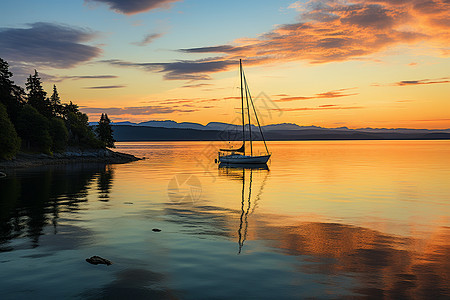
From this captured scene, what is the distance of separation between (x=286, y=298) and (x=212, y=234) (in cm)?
967

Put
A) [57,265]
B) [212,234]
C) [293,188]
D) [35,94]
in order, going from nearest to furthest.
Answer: [57,265], [212,234], [293,188], [35,94]

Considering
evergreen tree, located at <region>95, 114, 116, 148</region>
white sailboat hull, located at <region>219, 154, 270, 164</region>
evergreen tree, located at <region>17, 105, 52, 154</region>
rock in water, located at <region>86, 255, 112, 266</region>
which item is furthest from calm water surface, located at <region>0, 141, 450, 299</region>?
evergreen tree, located at <region>95, 114, 116, 148</region>

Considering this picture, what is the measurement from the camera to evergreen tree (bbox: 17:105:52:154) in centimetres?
10388

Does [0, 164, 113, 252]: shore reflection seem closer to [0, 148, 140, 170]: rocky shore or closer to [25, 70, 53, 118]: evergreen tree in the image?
[0, 148, 140, 170]: rocky shore

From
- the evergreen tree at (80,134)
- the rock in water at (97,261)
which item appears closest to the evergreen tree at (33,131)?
the evergreen tree at (80,134)

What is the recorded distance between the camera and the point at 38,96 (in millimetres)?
127125

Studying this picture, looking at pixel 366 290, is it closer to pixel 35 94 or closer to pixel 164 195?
pixel 164 195

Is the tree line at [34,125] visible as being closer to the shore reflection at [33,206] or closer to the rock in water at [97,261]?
the shore reflection at [33,206]

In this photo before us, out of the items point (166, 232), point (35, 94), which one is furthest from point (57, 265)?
Result: point (35, 94)

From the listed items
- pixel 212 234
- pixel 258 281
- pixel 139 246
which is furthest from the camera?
pixel 212 234

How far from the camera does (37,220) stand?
981 inches

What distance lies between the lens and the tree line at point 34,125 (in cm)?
8025

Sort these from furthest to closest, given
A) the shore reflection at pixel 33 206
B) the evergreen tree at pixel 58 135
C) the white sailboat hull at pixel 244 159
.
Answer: the evergreen tree at pixel 58 135, the white sailboat hull at pixel 244 159, the shore reflection at pixel 33 206

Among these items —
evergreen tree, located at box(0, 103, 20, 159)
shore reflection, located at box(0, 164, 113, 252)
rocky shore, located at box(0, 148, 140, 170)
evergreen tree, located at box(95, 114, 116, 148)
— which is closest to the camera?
shore reflection, located at box(0, 164, 113, 252)
